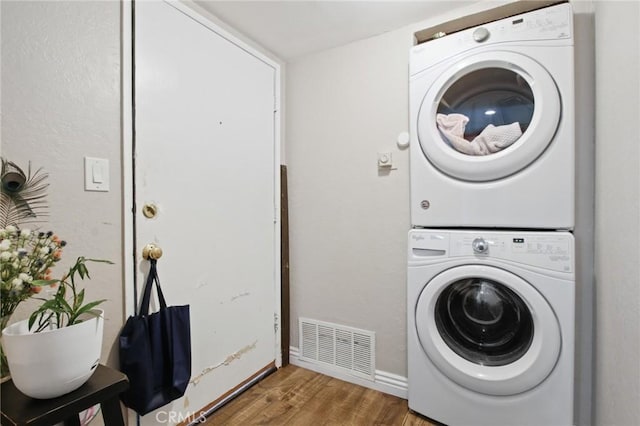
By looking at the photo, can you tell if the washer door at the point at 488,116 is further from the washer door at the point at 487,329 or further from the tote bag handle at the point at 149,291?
the tote bag handle at the point at 149,291

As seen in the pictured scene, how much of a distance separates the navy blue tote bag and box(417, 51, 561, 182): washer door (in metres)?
1.35

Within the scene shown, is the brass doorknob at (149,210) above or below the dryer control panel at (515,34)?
below

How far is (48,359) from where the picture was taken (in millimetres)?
691

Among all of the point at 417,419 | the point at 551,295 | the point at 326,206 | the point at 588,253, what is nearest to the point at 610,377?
the point at 551,295

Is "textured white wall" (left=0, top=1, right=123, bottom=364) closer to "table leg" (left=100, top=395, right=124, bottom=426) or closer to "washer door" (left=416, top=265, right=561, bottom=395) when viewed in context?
"table leg" (left=100, top=395, right=124, bottom=426)

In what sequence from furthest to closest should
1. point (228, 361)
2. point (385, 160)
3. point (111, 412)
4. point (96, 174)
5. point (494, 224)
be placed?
point (385, 160) → point (228, 361) → point (494, 224) → point (96, 174) → point (111, 412)

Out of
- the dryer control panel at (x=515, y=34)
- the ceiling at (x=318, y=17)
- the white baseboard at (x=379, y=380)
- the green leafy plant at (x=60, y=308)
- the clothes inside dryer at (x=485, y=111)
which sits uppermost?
the ceiling at (x=318, y=17)


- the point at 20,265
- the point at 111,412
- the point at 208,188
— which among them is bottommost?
the point at 111,412

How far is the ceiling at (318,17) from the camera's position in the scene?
1519mm

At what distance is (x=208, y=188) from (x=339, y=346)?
4.02 ft

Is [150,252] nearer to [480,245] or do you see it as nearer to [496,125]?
[480,245]

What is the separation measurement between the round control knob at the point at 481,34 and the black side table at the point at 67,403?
1822mm

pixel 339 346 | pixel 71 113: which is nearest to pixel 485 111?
pixel 339 346

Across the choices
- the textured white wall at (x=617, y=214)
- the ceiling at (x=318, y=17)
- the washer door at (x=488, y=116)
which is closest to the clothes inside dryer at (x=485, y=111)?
the washer door at (x=488, y=116)
